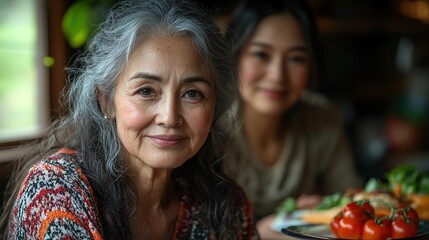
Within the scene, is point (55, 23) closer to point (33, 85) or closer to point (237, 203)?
point (33, 85)

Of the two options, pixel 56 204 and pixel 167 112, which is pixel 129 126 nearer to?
pixel 167 112

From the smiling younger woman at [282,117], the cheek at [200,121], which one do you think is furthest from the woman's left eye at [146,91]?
the smiling younger woman at [282,117]

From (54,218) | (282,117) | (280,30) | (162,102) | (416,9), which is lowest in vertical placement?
(54,218)

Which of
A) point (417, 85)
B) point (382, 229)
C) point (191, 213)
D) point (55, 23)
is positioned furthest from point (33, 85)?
point (417, 85)

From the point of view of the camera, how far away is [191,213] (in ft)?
5.68

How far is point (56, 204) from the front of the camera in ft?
4.51

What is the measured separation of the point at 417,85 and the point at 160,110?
12.4 ft

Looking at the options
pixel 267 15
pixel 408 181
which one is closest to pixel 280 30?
pixel 267 15

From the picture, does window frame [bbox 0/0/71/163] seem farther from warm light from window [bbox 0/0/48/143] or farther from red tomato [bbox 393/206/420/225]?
red tomato [bbox 393/206/420/225]

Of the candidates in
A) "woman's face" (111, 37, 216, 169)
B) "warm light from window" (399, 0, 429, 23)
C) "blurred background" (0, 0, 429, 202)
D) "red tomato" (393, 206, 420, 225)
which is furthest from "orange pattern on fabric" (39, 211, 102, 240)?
"warm light from window" (399, 0, 429, 23)

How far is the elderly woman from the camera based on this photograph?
4.62 ft

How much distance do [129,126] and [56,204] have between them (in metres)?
0.23

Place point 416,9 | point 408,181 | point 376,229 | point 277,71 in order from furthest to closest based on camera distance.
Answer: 1. point 416,9
2. point 277,71
3. point 408,181
4. point 376,229

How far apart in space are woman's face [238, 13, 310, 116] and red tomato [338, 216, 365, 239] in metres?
0.82
